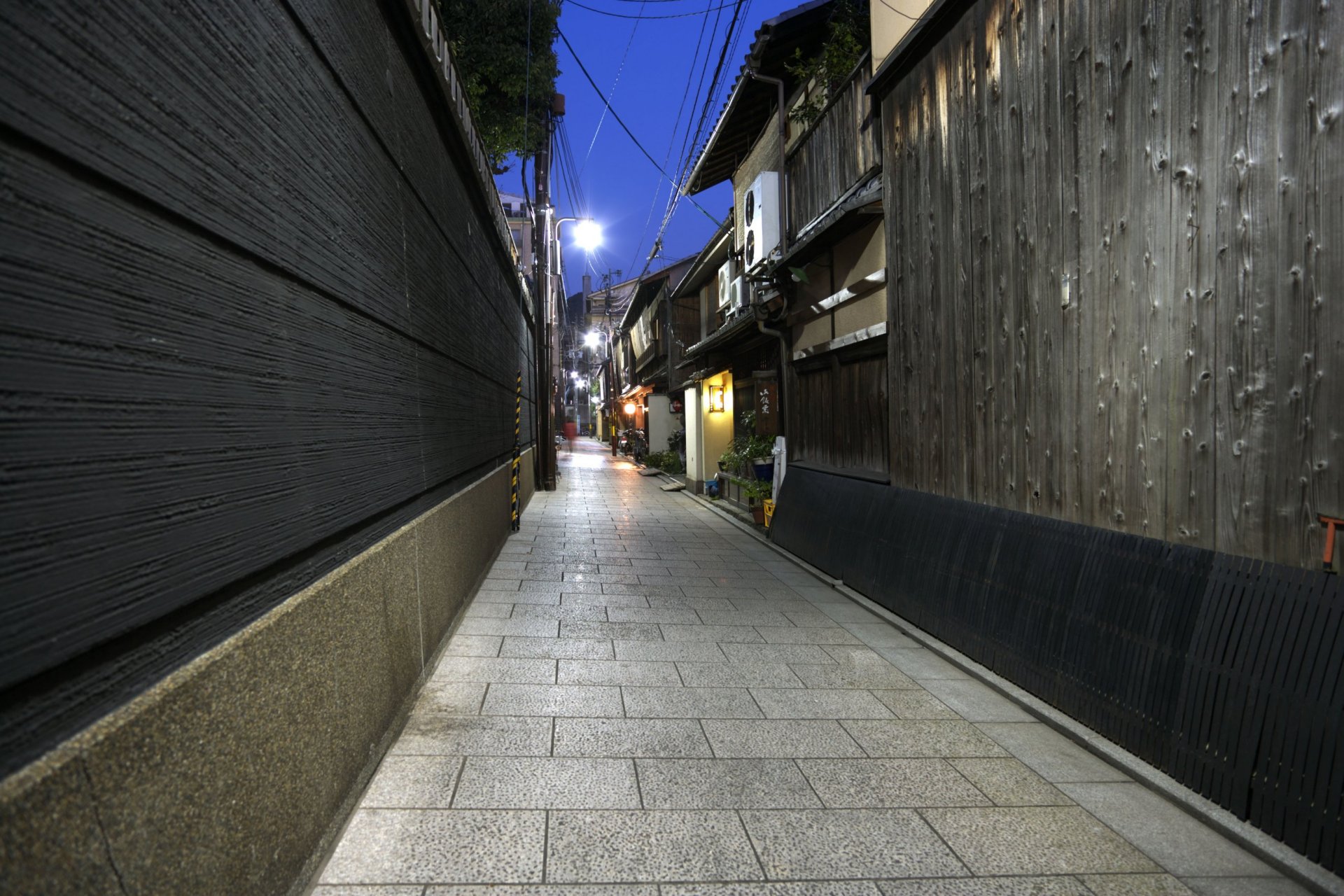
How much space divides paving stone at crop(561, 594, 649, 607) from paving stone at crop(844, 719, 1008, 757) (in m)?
3.81

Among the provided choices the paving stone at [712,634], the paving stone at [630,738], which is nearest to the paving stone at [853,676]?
the paving stone at [712,634]

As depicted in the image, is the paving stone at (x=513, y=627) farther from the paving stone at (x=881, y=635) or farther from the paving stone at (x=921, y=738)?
the paving stone at (x=921, y=738)

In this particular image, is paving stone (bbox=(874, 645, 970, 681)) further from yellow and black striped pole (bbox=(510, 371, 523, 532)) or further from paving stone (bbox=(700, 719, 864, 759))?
yellow and black striped pole (bbox=(510, 371, 523, 532))

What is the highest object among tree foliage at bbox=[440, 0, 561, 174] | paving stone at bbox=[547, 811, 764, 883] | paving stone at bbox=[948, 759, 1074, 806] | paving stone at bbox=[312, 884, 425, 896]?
tree foliage at bbox=[440, 0, 561, 174]

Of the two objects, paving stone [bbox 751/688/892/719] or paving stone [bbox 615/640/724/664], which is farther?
paving stone [bbox 615/640/724/664]

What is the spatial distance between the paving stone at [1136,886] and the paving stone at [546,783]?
2.21 meters

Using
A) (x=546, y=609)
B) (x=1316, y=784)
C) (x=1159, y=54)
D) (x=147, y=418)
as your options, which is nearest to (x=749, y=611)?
(x=546, y=609)

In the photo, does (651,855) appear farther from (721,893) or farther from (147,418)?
(147,418)

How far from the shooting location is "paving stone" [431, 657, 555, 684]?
579 centimetres

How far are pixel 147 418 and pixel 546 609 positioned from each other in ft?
20.6

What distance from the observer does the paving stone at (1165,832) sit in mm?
3367

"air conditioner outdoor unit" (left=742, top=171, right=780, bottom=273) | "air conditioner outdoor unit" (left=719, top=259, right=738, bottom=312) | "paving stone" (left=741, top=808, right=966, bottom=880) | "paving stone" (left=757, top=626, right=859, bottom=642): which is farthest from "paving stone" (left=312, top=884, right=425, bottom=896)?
"air conditioner outdoor unit" (left=719, top=259, right=738, bottom=312)

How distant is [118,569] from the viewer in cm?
193

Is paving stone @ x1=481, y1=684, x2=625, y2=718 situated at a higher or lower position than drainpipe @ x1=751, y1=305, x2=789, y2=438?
lower
